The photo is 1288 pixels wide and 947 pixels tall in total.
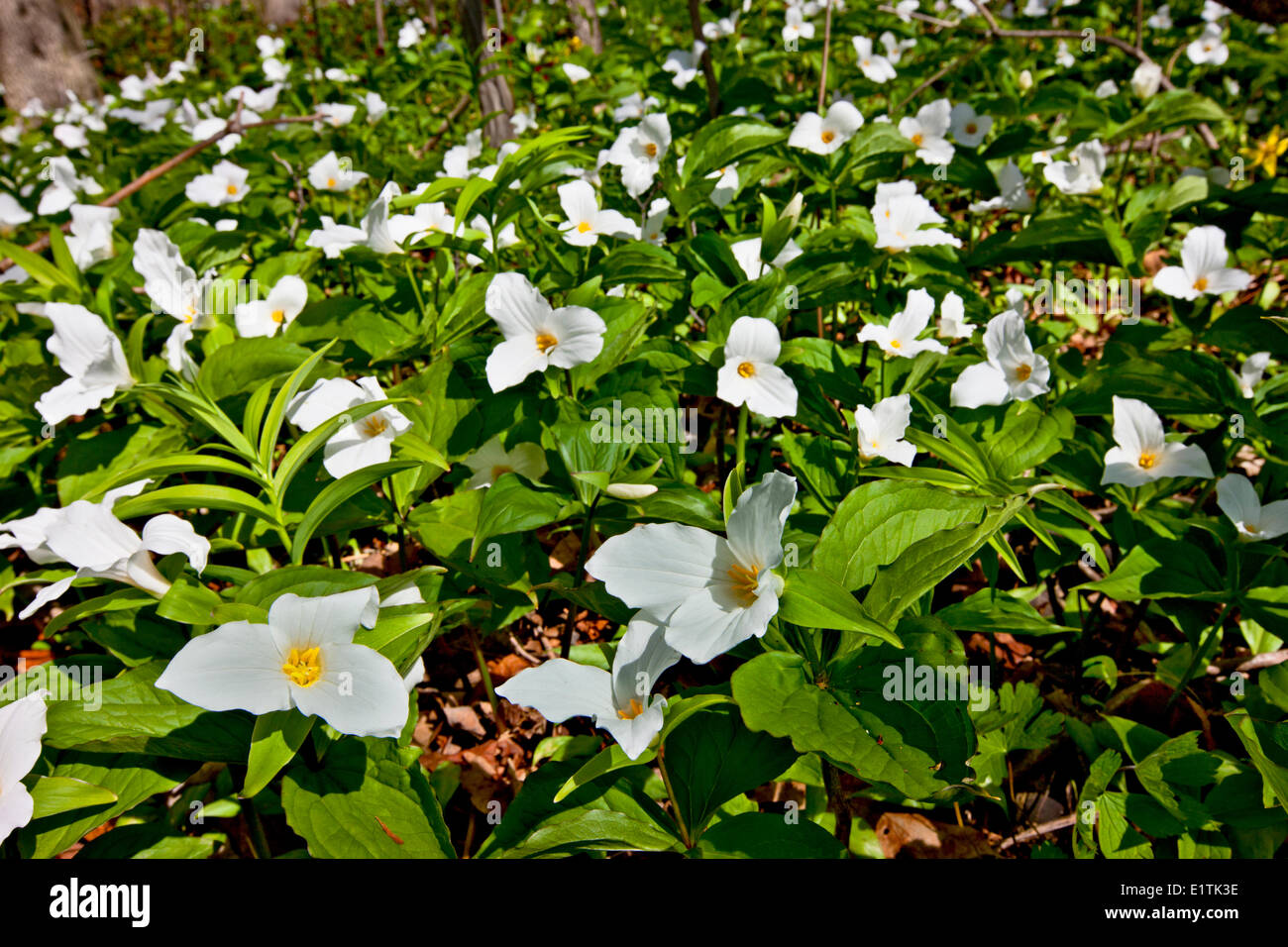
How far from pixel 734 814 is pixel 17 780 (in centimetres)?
103

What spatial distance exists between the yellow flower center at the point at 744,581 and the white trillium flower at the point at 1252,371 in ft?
4.61

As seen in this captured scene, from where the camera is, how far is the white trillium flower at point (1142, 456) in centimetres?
159

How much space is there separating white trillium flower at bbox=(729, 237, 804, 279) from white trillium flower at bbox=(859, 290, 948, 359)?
0.94ft

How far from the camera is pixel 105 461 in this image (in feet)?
6.45

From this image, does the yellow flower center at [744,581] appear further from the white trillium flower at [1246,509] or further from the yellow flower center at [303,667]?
the white trillium flower at [1246,509]

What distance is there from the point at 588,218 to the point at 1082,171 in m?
1.56

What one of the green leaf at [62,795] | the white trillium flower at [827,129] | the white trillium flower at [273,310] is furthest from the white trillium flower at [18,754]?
the white trillium flower at [827,129]

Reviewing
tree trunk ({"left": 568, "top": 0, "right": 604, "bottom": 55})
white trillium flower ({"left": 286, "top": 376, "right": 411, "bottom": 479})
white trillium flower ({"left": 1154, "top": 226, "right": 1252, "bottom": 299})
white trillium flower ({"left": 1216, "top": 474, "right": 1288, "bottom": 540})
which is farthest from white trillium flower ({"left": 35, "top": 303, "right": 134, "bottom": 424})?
tree trunk ({"left": 568, "top": 0, "right": 604, "bottom": 55})

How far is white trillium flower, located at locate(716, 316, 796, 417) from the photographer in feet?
5.14

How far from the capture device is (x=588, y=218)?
79.8 inches

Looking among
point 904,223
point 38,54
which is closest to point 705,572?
point 904,223

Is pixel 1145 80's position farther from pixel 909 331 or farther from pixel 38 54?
pixel 38 54

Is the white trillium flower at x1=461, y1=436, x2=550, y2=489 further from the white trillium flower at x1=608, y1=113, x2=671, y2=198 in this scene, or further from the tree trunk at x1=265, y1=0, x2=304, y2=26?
the tree trunk at x1=265, y1=0, x2=304, y2=26

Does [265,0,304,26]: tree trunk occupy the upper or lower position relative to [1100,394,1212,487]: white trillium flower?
upper
